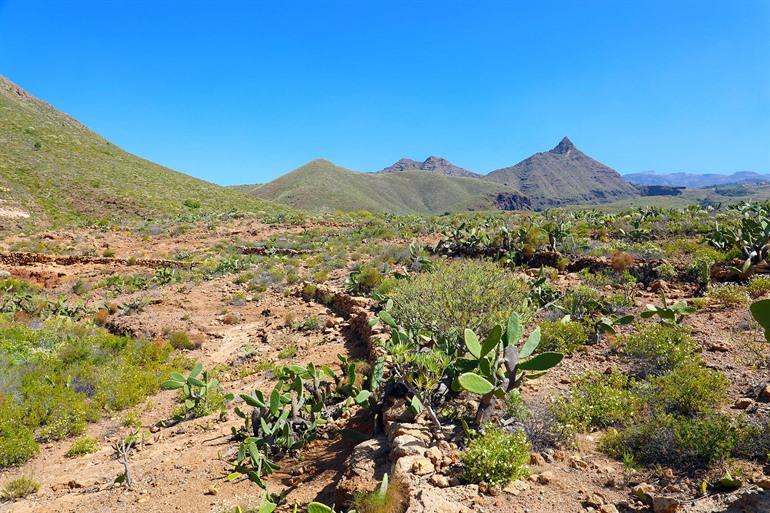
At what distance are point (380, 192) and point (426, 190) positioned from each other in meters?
20.7

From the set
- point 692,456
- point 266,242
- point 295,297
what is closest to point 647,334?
point 692,456

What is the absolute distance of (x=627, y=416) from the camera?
4.94 metres

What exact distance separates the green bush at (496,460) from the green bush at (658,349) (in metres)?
3.05

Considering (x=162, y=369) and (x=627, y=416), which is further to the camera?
(x=162, y=369)

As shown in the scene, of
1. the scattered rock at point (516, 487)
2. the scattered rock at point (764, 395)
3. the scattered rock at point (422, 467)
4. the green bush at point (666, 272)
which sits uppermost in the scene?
the green bush at point (666, 272)

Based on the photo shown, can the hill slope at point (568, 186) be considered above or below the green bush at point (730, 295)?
above

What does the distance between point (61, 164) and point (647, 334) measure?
41.4 metres

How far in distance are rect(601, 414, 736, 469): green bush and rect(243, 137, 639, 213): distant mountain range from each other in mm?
66554

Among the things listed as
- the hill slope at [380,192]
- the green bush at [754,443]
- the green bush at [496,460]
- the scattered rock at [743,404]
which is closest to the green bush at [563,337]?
the scattered rock at [743,404]

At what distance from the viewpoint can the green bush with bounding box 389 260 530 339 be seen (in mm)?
7281

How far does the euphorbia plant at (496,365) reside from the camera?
178 inches

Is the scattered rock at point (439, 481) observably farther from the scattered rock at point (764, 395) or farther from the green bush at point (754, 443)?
the scattered rock at point (764, 395)

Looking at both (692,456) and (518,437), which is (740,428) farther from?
(518,437)

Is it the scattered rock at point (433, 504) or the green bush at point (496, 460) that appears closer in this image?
the scattered rock at point (433, 504)
